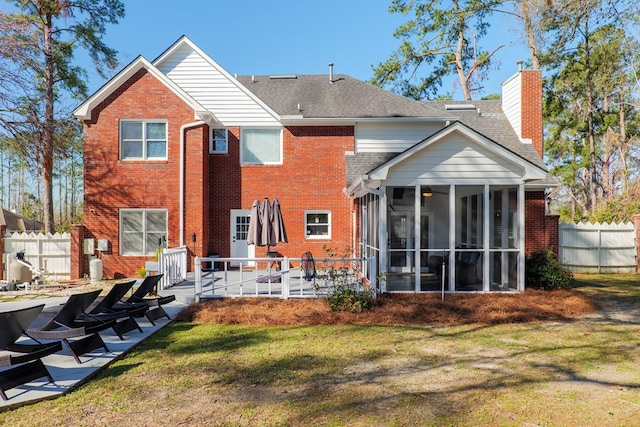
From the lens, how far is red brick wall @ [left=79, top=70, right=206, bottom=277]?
15.1 metres

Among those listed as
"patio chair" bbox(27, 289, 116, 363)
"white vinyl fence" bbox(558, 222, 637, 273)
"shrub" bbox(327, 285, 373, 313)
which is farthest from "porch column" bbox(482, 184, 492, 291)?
"white vinyl fence" bbox(558, 222, 637, 273)

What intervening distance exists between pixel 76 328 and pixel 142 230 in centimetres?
939

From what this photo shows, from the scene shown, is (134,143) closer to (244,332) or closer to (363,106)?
(363,106)

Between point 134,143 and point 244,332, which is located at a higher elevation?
point 134,143

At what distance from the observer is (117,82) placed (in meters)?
14.9

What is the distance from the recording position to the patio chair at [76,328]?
6109mm

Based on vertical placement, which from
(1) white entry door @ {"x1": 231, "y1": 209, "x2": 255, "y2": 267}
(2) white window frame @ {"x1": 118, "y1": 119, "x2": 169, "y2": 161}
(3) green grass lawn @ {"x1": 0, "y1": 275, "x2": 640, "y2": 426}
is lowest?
(3) green grass lawn @ {"x1": 0, "y1": 275, "x2": 640, "y2": 426}

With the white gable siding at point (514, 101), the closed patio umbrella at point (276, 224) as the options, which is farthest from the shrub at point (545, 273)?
the closed patio umbrella at point (276, 224)

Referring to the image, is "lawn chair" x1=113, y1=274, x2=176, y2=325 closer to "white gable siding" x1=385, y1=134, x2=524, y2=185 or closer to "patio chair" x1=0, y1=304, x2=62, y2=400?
"patio chair" x1=0, y1=304, x2=62, y2=400

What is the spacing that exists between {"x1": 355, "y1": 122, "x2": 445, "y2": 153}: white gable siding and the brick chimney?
2.75m

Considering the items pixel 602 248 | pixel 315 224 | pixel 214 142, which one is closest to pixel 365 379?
pixel 315 224

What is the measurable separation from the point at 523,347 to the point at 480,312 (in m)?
2.17

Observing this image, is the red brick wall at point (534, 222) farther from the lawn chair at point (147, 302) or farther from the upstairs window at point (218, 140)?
the lawn chair at point (147, 302)

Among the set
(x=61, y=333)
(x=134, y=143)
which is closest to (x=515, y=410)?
(x=61, y=333)
